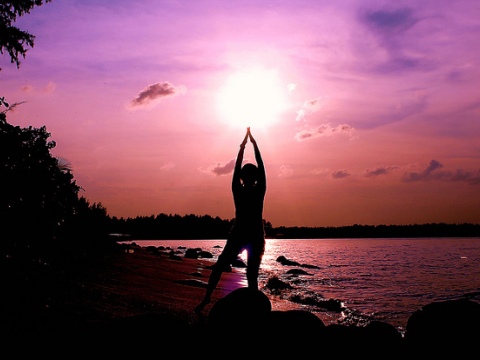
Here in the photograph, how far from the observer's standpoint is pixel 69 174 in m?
9.92

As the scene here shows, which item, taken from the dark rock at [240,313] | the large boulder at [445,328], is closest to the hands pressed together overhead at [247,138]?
the dark rock at [240,313]

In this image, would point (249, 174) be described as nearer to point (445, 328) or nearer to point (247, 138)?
point (247, 138)

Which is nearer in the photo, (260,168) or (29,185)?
(260,168)

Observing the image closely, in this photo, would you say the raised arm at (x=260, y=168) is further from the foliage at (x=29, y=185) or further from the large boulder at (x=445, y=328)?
the foliage at (x=29, y=185)

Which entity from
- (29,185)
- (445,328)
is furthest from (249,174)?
(29,185)

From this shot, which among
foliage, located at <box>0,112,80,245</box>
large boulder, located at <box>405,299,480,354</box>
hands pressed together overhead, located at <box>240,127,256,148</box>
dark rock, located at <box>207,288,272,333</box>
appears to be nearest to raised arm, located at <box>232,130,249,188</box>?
hands pressed together overhead, located at <box>240,127,256,148</box>

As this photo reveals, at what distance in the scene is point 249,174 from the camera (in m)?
7.44

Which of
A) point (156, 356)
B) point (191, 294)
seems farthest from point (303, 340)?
point (191, 294)

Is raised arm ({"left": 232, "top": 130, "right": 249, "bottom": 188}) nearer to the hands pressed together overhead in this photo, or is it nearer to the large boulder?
the hands pressed together overhead

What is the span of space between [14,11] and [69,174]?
15.3 ft

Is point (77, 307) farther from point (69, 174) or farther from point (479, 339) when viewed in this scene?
point (479, 339)

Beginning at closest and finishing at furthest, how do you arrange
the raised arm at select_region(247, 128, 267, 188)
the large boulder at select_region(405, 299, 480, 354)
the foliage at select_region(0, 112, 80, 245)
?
the large boulder at select_region(405, 299, 480, 354) < the raised arm at select_region(247, 128, 267, 188) < the foliage at select_region(0, 112, 80, 245)

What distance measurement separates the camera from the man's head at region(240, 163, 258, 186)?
7.43 meters

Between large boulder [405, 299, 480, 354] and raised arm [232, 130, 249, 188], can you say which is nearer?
large boulder [405, 299, 480, 354]
